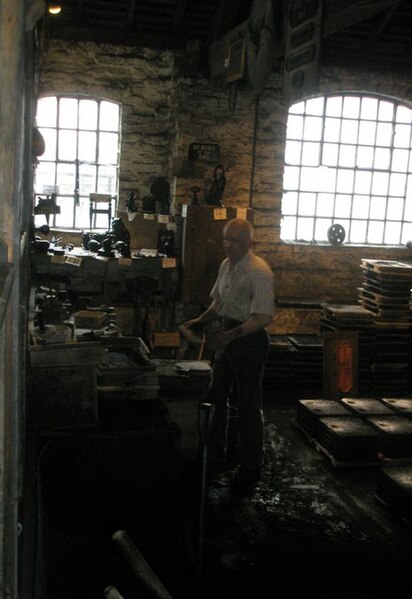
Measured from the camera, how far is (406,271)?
8148 millimetres

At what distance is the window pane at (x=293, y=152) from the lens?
9.31 m

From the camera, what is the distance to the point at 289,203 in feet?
31.1

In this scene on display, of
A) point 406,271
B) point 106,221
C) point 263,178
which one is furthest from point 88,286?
point 406,271

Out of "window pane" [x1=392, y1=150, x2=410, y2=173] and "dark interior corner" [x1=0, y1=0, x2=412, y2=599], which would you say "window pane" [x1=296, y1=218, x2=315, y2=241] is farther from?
"window pane" [x1=392, y1=150, x2=410, y2=173]

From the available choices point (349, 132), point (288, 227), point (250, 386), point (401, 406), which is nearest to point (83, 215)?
point (288, 227)

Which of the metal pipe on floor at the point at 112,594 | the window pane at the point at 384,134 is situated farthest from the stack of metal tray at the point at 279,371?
the metal pipe on floor at the point at 112,594

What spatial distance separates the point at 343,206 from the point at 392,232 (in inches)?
34.5

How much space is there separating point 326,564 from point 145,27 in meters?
7.11

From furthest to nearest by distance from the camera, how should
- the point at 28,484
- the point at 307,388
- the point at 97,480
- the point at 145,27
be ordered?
the point at 145,27
the point at 307,388
the point at 97,480
the point at 28,484

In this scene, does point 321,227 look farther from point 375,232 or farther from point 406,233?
point 406,233

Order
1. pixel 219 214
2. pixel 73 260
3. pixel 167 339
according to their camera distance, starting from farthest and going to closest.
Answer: pixel 219 214
pixel 73 260
pixel 167 339

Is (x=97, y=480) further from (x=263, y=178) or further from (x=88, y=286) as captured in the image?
(x=263, y=178)

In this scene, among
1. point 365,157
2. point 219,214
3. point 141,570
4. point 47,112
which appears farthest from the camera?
point 365,157

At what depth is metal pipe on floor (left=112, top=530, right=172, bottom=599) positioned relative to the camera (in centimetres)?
277
